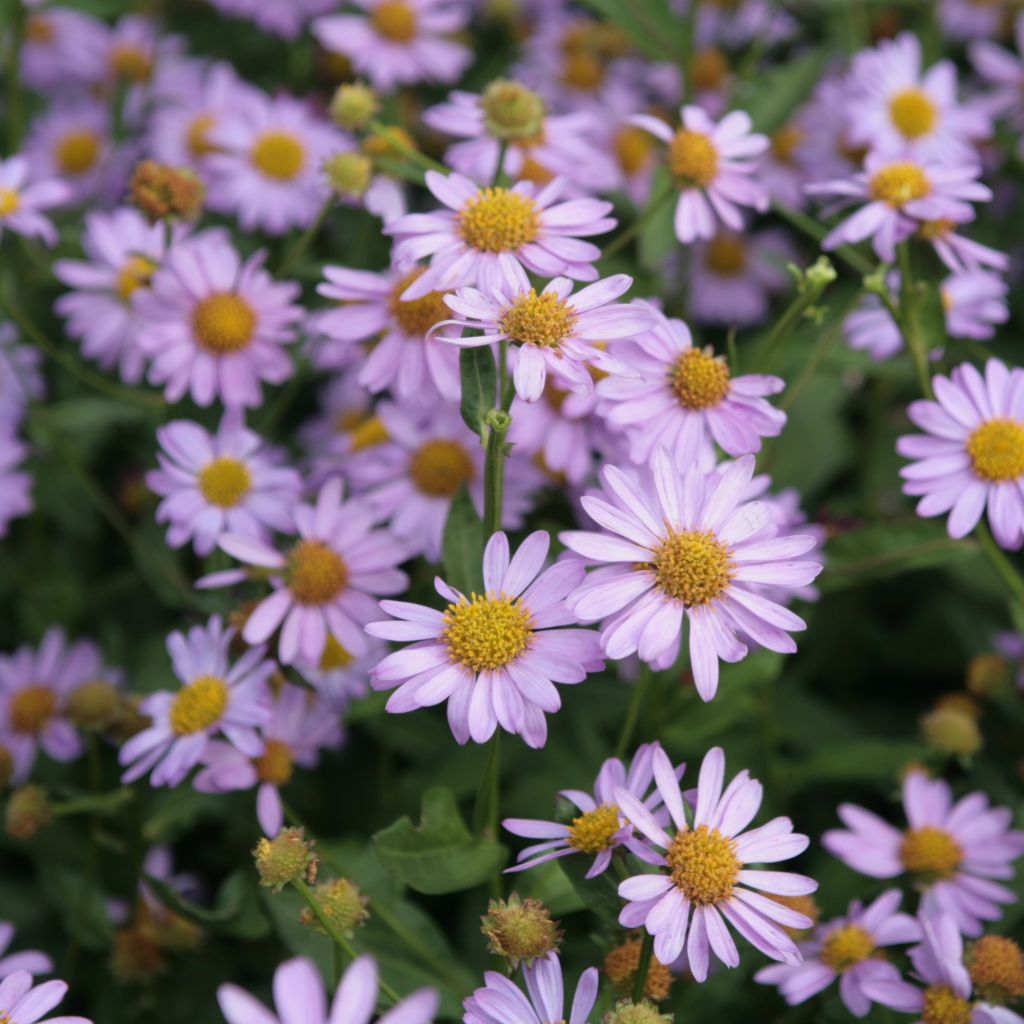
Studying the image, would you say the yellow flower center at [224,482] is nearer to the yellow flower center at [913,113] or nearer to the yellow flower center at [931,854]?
the yellow flower center at [931,854]

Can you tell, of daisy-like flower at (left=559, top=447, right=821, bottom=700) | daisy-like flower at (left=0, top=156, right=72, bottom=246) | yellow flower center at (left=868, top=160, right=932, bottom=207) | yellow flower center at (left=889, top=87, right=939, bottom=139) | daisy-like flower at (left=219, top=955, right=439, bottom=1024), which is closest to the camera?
daisy-like flower at (left=219, top=955, right=439, bottom=1024)

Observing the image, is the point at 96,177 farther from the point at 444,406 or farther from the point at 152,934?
the point at 152,934

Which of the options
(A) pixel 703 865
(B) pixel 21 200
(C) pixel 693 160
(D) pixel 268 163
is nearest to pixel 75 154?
(D) pixel 268 163

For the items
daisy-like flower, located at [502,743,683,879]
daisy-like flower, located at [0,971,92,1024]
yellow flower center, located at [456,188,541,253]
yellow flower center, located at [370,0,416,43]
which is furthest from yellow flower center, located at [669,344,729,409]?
yellow flower center, located at [370,0,416,43]

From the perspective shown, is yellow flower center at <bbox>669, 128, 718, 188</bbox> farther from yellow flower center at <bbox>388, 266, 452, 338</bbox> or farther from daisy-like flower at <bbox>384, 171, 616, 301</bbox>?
yellow flower center at <bbox>388, 266, 452, 338</bbox>

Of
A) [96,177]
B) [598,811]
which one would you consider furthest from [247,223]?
[598,811]

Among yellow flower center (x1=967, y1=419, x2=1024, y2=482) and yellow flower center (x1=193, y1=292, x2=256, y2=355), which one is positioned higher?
yellow flower center (x1=967, y1=419, x2=1024, y2=482)
